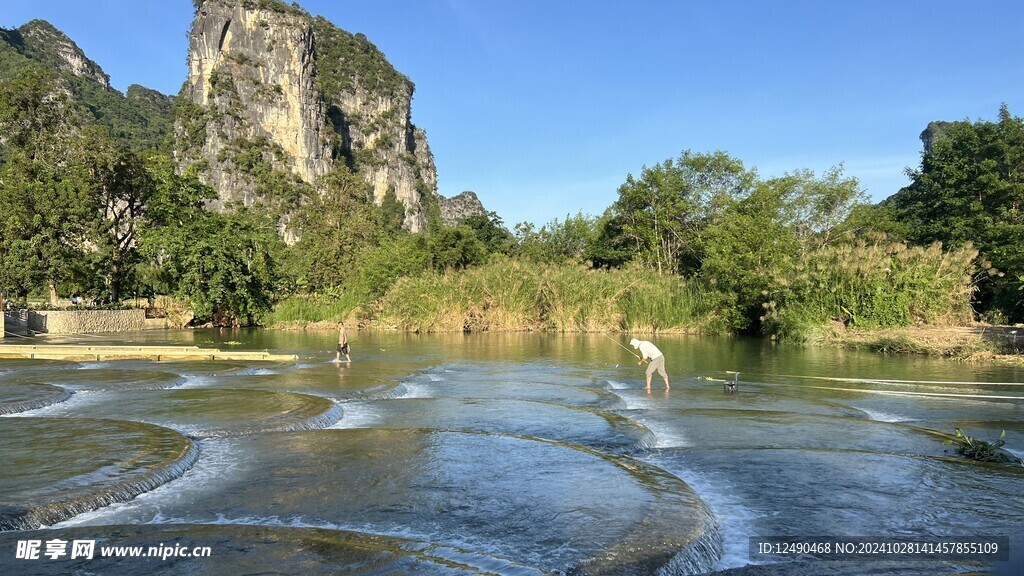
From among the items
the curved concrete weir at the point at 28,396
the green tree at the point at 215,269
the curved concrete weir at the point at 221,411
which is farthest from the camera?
the green tree at the point at 215,269

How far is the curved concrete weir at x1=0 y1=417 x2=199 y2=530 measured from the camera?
6.03 meters

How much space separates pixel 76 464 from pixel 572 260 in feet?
108

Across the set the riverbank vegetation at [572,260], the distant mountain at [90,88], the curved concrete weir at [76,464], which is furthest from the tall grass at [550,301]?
the distant mountain at [90,88]

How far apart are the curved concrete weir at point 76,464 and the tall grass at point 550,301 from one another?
26.1 meters

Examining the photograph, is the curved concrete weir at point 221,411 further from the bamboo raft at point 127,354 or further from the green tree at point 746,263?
the green tree at point 746,263

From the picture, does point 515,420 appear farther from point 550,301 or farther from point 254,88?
point 254,88

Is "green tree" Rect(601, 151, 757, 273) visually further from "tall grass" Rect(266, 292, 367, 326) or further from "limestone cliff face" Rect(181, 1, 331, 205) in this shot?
"limestone cliff face" Rect(181, 1, 331, 205)

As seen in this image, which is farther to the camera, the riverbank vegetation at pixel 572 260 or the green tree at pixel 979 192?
the green tree at pixel 979 192

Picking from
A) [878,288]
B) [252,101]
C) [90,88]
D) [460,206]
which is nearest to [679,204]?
[878,288]

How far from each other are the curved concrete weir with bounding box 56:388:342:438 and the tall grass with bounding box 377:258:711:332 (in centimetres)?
2284

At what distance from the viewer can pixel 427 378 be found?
16344 millimetres

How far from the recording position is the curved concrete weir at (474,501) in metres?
5.41

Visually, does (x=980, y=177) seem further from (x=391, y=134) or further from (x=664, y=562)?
(x=391, y=134)

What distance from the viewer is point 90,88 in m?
146
